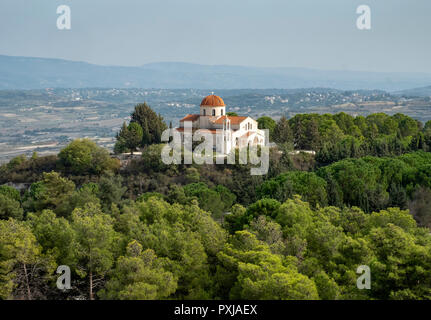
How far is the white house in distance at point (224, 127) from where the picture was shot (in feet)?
176

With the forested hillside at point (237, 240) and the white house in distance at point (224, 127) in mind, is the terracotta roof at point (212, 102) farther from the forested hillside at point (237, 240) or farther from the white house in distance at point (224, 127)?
the forested hillside at point (237, 240)

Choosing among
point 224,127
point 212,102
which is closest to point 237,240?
point 224,127

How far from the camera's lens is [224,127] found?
53.9 meters

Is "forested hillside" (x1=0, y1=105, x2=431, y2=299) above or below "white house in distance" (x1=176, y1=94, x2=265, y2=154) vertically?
below

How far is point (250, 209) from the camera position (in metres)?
30.0

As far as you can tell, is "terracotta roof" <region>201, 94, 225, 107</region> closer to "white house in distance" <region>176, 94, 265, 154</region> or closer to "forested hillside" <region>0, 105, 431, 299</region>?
"white house in distance" <region>176, 94, 265, 154</region>

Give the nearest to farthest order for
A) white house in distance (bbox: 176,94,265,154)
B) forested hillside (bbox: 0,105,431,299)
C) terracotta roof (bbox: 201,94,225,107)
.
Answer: forested hillside (bbox: 0,105,431,299), white house in distance (bbox: 176,94,265,154), terracotta roof (bbox: 201,94,225,107)

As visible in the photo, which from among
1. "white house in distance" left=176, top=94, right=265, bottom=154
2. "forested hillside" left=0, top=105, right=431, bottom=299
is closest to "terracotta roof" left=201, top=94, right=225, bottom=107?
"white house in distance" left=176, top=94, right=265, bottom=154

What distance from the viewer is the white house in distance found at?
2114 inches

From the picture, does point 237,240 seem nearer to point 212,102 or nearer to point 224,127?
point 224,127

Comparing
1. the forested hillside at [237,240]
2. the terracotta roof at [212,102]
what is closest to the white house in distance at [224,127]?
the terracotta roof at [212,102]

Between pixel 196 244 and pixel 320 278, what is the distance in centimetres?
633

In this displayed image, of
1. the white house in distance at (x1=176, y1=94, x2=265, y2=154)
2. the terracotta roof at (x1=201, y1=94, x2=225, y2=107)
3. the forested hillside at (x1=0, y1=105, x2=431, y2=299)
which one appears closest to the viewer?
the forested hillside at (x1=0, y1=105, x2=431, y2=299)
